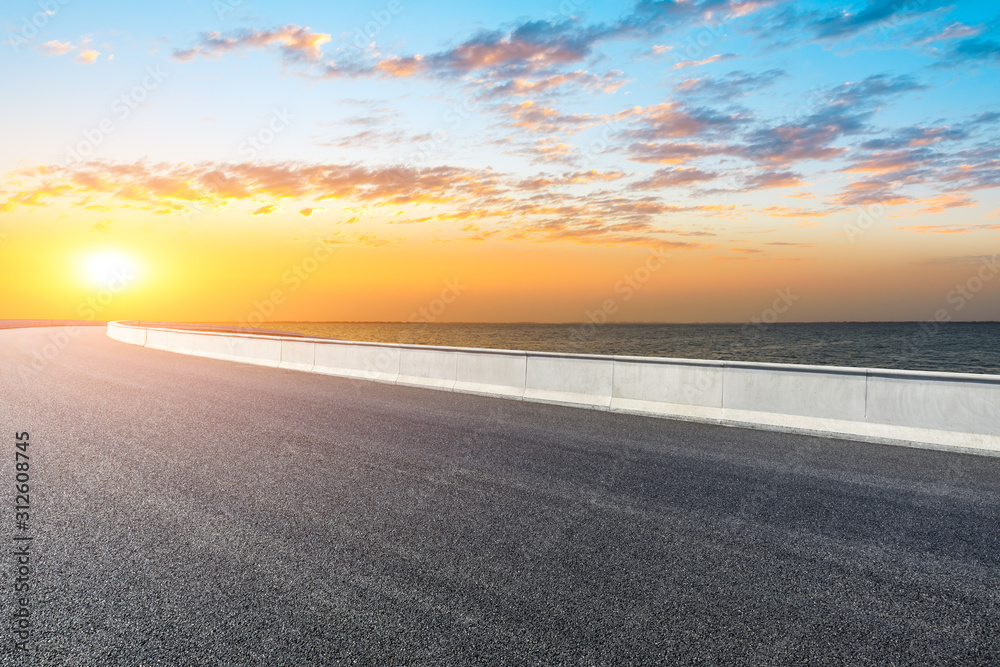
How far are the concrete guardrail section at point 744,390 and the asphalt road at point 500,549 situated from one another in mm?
681

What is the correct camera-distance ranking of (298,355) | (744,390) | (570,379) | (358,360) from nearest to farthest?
(744,390), (570,379), (358,360), (298,355)

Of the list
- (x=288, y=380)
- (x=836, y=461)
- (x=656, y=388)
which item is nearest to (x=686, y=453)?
(x=836, y=461)

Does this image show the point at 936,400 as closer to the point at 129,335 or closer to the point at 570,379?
the point at 570,379

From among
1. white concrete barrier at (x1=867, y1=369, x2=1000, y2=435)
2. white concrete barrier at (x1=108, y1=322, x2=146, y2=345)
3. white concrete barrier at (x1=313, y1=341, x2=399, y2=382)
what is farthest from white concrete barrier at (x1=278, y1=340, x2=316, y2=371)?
white concrete barrier at (x1=108, y1=322, x2=146, y2=345)

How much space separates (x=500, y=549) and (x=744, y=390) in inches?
290

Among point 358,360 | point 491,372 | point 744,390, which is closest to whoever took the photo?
point 744,390

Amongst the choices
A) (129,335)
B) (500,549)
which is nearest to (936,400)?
(500,549)

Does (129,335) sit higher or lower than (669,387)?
lower

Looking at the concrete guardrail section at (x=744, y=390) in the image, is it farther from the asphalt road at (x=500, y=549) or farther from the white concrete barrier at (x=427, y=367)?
Answer: the asphalt road at (x=500, y=549)

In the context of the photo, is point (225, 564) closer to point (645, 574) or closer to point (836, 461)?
point (645, 574)

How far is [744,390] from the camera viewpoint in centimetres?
1141

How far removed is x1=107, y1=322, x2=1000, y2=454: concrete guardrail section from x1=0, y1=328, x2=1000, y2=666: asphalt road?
68 cm

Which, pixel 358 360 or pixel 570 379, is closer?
pixel 570 379

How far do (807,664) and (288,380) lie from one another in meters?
16.0
